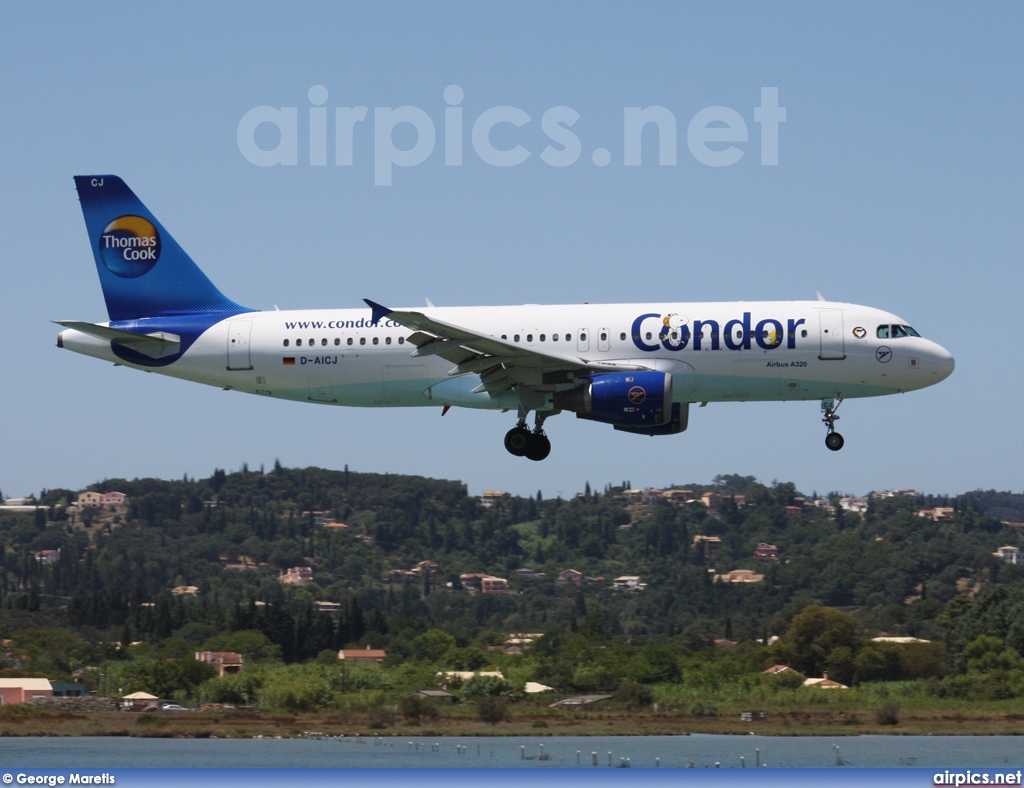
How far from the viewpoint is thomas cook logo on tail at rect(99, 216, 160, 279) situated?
1933 inches

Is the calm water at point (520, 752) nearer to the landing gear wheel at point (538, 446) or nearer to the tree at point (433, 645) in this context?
the landing gear wheel at point (538, 446)

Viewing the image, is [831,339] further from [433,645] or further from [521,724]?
[433,645]

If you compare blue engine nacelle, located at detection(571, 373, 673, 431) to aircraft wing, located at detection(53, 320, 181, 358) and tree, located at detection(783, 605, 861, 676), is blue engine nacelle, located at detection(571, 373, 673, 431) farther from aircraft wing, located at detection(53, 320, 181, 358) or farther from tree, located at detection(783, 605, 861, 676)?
tree, located at detection(783, 605, 861, 676)

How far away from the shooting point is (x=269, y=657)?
98688 mm

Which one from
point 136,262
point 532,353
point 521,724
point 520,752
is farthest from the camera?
point 521,724

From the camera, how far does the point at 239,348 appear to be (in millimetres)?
46406

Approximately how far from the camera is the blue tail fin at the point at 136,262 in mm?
48438

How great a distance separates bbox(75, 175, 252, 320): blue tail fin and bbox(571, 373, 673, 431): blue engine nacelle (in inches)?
514

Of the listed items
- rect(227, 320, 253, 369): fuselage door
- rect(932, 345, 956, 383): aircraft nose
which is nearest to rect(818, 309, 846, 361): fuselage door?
rect(932, 345, 956, 383): aircraft nose

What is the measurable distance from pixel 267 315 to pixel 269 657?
5626 cm

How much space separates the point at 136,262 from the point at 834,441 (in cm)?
2419

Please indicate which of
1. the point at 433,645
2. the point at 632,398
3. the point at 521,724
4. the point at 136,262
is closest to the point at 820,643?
the point at 433,645

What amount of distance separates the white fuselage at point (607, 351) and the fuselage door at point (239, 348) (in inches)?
1.3

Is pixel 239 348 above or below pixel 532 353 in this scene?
above
